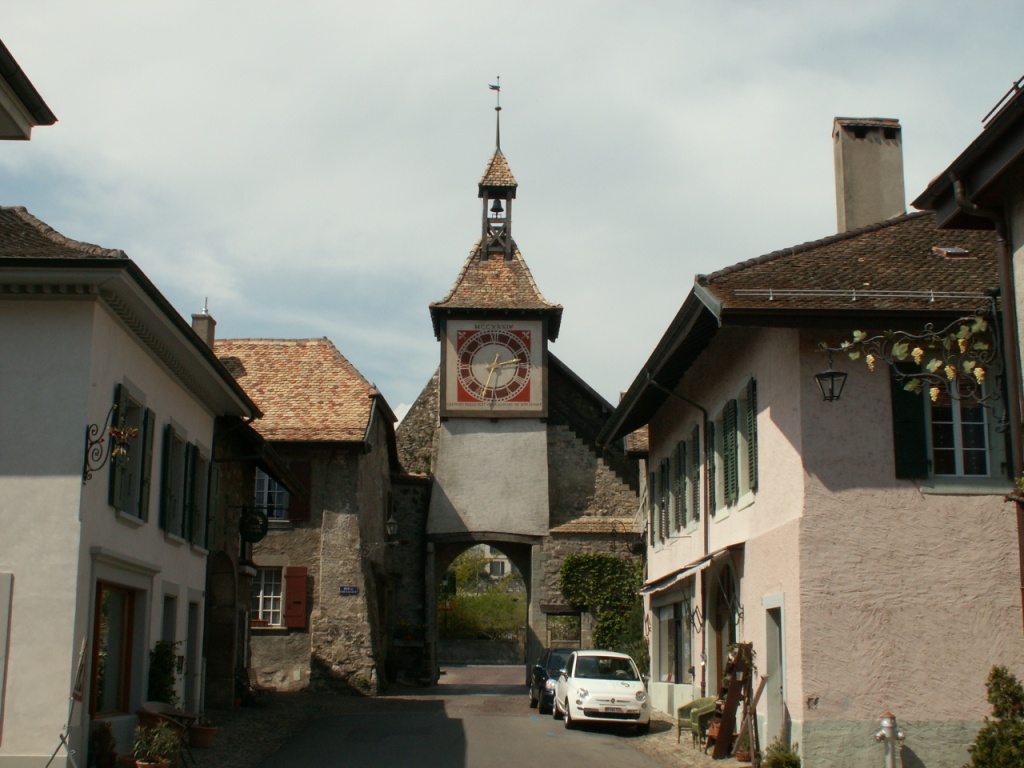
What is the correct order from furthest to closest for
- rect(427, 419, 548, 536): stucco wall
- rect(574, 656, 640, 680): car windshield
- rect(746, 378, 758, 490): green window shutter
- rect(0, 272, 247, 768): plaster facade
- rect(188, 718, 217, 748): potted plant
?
rect(427, 419, 548, 536): stucco wall, rect(574, 656, 640, 680): car windshield, rect(188, 718, 217, 748): potted plant, rect(746, 378, 758, 490): green window shutter, rect(0, 272, 247, 768): plaster facade

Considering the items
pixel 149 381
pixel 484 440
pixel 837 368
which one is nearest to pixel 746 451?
pixel 837 368

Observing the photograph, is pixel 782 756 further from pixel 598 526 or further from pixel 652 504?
pixel 598 526

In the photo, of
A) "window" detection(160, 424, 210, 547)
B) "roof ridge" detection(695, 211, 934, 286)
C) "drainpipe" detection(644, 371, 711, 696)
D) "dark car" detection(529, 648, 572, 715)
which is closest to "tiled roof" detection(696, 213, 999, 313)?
"roof ridge" detection(695, 211, 934, 286)

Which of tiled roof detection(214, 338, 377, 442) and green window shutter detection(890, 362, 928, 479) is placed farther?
tiled roof detection(214, 338, 377, 442)

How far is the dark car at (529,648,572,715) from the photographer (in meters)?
23.9

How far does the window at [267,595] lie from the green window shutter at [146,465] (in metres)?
15.4

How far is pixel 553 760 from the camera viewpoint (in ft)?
51.9

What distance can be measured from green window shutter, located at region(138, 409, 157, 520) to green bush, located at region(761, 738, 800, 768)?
8052 mm

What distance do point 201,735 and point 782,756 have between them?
307 inches

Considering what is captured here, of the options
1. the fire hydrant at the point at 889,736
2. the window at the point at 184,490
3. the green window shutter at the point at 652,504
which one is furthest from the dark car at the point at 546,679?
the fire hydrant at the point at 889,736

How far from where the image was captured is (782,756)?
13.1 m

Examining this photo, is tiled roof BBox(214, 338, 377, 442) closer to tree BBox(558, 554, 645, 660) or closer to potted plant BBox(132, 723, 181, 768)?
tree BBox(558, 554, 645, 660)

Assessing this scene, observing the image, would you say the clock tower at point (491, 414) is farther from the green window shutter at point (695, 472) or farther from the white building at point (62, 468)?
the white building at point (62, 468)

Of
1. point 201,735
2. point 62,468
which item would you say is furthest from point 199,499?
point 62,468
